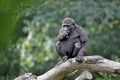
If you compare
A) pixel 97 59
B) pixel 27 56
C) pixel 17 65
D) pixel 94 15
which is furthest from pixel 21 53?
pixel 97 59

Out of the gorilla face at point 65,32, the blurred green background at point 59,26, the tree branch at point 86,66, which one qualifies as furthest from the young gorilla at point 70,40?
the blurred green background at point 59,26

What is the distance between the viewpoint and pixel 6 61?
12.5 meters

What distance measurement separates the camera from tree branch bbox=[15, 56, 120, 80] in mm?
4578

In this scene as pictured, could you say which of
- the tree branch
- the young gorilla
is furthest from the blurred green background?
the tree branch

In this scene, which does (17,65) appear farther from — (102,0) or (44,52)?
(102,0)

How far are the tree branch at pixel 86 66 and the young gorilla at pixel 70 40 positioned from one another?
0.48 m

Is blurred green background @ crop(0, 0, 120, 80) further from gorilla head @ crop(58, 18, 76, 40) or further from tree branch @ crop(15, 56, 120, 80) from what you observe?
tree branch @ crop(15, 56, 120, 80)

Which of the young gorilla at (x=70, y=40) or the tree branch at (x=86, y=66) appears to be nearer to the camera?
the tree branch at (x=86, y=66)

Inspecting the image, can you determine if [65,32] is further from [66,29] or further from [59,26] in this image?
[59,26]

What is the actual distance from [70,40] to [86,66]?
87 cm

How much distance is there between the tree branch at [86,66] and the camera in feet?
15.0

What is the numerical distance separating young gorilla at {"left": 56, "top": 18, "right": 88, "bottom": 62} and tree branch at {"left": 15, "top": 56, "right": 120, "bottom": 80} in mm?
483

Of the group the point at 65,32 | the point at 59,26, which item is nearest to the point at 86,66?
the point at 65,32

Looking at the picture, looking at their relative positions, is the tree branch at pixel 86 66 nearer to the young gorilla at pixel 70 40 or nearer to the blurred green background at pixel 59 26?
the young gorilla at pixel 70 40
